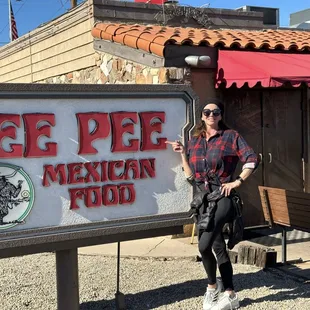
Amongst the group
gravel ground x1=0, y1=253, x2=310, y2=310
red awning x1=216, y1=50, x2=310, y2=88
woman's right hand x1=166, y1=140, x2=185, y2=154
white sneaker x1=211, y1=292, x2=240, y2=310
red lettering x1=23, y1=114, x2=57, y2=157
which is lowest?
gravel ground x1=0, y1=253, x2=310, y2=310

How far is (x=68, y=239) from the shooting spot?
328 cm

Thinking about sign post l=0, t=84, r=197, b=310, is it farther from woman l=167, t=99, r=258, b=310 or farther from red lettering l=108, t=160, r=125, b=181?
woman l=167, t=99, r=258, b=310

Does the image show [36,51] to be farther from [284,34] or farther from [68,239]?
[68,239]

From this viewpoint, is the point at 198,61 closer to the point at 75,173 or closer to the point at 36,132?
the point at 75,173

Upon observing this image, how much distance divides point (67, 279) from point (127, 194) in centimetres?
78

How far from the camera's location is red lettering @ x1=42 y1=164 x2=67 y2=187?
3219 millimetres

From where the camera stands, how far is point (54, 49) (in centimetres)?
960

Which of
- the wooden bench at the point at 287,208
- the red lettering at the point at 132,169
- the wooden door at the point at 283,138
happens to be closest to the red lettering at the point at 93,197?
the red lettering at the point at 132,169

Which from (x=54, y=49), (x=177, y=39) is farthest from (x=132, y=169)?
(x=54, y=49)

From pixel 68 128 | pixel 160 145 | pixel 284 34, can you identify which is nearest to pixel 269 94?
pixel 284 34

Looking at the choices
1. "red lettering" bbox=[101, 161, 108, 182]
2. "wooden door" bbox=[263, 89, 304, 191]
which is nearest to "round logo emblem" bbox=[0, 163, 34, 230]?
"red lettering" bbox=[101, 161, 108, 182]

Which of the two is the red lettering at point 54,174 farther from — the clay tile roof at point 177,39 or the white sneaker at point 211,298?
the clay tile roof at point 177,39

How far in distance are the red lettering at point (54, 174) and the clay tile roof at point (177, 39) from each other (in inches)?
141

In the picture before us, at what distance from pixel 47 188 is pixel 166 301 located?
1.79 meters
